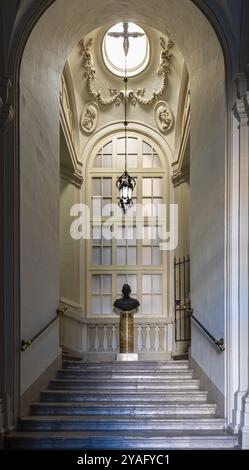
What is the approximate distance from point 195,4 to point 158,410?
4.21 m

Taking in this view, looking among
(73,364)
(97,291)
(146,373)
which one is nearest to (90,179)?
(97,291)

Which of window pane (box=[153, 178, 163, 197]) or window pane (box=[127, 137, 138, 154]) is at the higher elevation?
→ window pane (box=[127, 137, 138, 154])

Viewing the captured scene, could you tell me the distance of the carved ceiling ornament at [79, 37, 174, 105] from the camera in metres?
11.3

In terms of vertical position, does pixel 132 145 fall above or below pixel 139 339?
above

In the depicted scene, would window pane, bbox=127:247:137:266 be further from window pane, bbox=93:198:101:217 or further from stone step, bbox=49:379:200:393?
stone step, bbox=49:379:200:393

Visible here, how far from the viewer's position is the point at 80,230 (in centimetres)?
1199

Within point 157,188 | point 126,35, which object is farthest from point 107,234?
point 126,35

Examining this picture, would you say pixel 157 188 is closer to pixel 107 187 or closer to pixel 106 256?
pixel 107 187

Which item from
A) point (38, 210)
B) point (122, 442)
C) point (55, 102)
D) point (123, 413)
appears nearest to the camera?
point (122, 442)

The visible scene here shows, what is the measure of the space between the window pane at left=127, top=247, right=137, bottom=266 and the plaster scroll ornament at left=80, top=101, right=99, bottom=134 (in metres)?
2.61

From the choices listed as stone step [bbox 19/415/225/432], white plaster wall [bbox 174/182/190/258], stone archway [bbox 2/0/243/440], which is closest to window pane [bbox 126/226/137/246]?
white plaster wall [bbox 174/182/190/258]

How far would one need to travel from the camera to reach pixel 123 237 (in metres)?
12.2

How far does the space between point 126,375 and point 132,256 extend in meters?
5.32

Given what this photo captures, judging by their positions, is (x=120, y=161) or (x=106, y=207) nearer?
(x=106, y=207)
